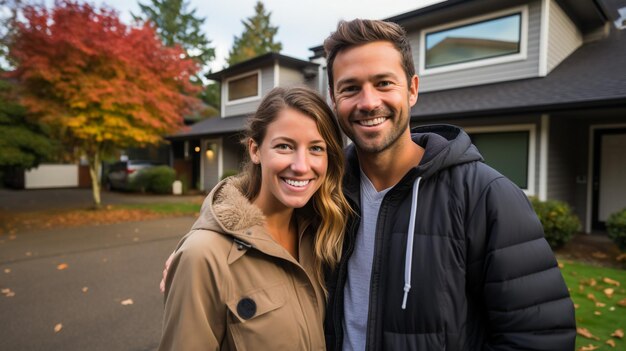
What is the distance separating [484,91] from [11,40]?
12.0 meters

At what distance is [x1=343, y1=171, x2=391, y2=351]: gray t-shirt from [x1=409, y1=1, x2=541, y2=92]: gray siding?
9.23 meters

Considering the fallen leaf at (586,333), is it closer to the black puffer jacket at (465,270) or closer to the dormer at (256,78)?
the black puffer jacket at (465,270)

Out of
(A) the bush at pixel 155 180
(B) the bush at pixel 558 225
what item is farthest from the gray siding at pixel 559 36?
(A) the bush at pixel 155 180

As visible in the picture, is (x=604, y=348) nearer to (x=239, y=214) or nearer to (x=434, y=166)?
(x=434, y=166)

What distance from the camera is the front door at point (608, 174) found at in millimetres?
9070

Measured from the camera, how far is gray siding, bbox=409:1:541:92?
28.8 feet

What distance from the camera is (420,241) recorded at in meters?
1.47

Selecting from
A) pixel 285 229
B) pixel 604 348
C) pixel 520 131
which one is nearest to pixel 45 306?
pixel 285 229

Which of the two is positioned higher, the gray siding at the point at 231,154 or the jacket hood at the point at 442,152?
the gray siding at the point at 231,154

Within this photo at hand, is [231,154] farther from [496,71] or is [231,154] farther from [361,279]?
[361,279]

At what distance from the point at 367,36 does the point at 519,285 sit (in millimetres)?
1196

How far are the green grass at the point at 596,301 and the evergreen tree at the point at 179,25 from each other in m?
37.9

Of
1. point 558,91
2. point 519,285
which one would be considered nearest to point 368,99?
point 519,285

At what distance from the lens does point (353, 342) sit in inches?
63.1
